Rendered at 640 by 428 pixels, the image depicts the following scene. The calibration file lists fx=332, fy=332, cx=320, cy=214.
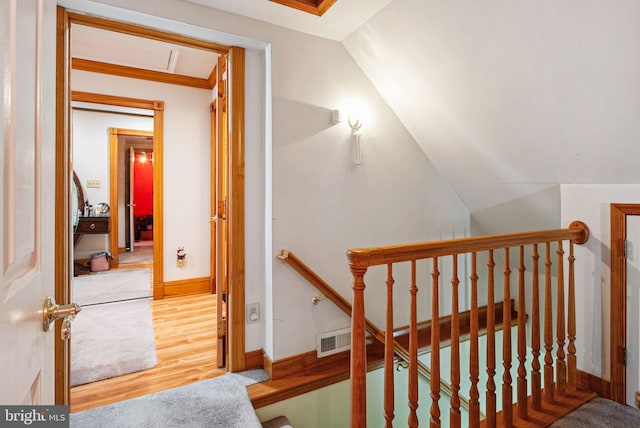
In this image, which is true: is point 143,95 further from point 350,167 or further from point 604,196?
point 604,196

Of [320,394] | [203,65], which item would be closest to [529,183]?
[320,394]

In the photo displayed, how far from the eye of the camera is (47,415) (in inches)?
23.9

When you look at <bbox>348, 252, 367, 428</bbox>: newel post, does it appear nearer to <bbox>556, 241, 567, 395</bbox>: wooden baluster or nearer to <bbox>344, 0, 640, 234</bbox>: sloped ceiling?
<bbox>556, 241, 567, 395</bbox>: wooden baluster

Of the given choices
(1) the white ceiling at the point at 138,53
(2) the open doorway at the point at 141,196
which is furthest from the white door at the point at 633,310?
(2) the open doorway at the point at 141,196

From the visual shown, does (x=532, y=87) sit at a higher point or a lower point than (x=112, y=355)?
higher

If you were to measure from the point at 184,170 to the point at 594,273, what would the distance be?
3809 mm

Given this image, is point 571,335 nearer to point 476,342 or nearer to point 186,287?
point 476,342

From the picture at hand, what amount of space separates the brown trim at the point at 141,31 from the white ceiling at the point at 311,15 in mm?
226

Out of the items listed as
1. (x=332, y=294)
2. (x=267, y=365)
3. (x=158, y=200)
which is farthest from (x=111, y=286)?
(x=332, y=294)

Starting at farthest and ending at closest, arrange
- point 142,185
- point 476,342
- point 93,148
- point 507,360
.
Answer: point 142,185 → point 93,148 → point 507,360 → point 476,342

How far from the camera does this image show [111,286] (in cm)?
422

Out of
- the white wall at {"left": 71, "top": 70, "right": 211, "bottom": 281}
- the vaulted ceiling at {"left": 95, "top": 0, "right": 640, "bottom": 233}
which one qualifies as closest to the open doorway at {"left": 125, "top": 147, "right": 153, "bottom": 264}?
the white wall at {"left": 71, "top": 70, "right": 211, "bottom": 281}

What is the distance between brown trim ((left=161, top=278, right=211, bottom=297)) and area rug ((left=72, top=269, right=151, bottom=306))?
293 mm

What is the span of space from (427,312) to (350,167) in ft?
4.68
